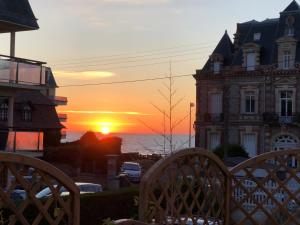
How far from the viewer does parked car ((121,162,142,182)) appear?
31048mm

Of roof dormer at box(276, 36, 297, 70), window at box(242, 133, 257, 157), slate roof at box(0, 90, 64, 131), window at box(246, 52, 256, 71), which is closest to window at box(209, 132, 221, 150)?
window at box(242, 133, 257, 157)

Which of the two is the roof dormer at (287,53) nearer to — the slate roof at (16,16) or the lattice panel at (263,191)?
the slate roof at (16,16)

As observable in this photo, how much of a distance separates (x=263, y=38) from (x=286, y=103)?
5.63 meters

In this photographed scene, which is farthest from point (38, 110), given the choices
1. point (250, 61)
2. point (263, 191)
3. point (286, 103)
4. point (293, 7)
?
point (263, 191)

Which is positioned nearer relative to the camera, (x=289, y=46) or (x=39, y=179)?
(x=39, y=179)

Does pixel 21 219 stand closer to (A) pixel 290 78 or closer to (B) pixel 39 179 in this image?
(B) pixel 39 179

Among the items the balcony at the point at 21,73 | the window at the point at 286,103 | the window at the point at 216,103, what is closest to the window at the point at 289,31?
the window at the point at 286,103

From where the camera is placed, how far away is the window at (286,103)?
132 ft

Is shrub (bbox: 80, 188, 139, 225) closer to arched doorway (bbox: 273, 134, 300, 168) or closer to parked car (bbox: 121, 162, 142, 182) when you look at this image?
parked car (bbox: 121, 162, 142, 182)

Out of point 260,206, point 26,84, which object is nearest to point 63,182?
point 260,206

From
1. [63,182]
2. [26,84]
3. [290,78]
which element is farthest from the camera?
[290,78]

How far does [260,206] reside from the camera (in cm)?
815

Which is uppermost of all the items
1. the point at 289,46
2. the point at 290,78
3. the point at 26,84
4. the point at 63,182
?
the point at 289,46

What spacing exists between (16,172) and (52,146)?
107 feet
